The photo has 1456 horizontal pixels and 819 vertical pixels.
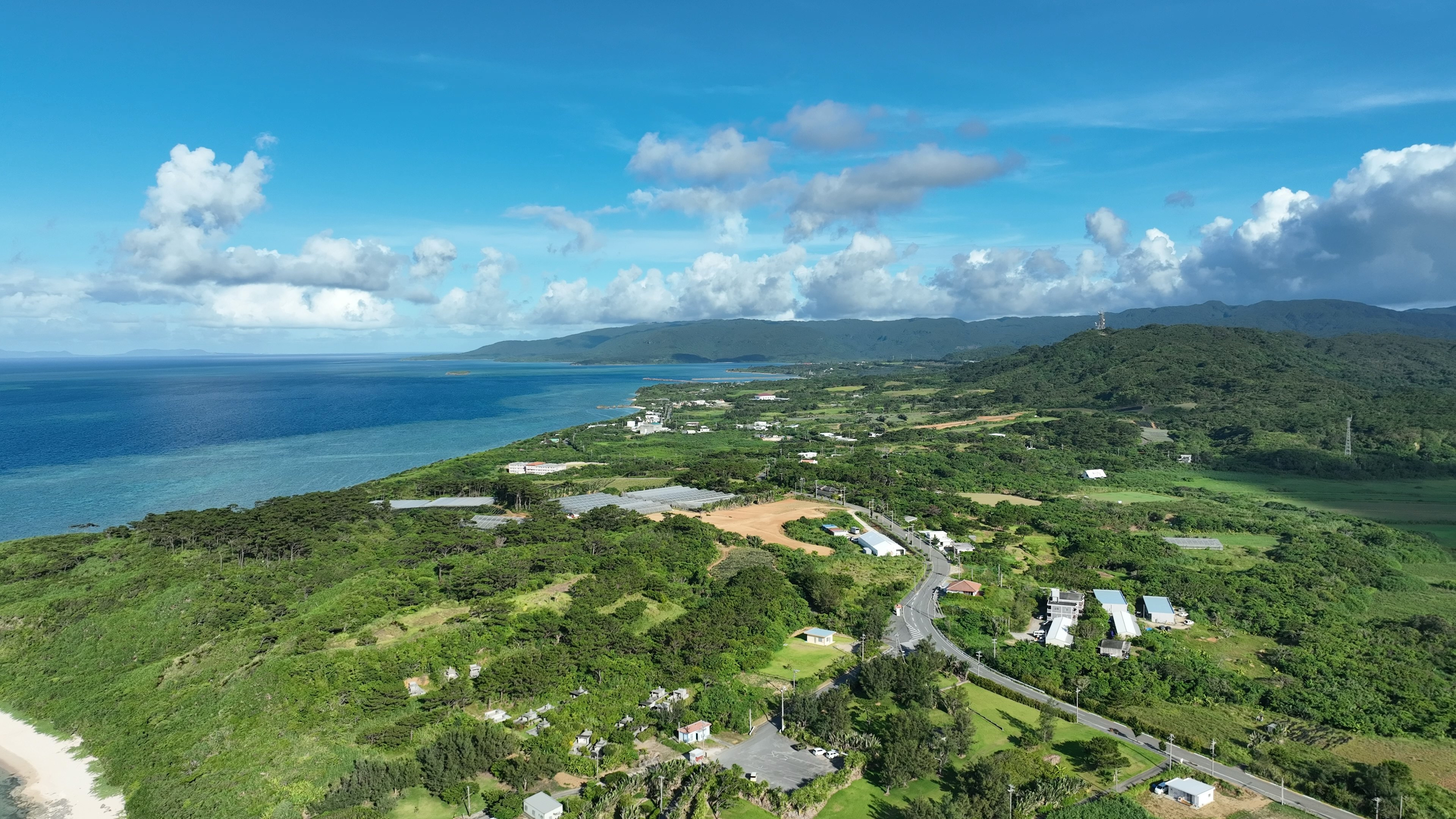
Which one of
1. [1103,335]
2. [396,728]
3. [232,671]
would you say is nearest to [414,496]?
[232,671]

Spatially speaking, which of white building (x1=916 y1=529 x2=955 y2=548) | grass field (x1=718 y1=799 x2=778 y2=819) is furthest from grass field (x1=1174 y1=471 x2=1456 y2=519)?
grass field (x1=718 y1=799 x2=778 y2=819)

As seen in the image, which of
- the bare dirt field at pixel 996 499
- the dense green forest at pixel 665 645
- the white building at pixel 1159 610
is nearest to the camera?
the dense green forest at pixel 665 645

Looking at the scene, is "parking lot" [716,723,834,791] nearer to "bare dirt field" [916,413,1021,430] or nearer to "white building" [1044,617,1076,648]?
"white building" [1044,617,1076,648]

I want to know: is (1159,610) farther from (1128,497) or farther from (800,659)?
(1128,497)

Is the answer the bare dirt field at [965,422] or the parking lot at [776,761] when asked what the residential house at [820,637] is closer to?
the parking lot at [776,761]

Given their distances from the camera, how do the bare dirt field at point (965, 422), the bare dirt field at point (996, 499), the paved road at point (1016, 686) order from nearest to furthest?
the paved road at point (1016, 686), the bare dirt field at point (996, 499), the bare dirt field at point (965, 422)

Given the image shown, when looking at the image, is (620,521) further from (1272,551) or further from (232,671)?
(1272,551)

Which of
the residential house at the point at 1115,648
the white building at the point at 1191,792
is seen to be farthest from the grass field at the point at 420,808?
the residential house at the point at 1115,648
